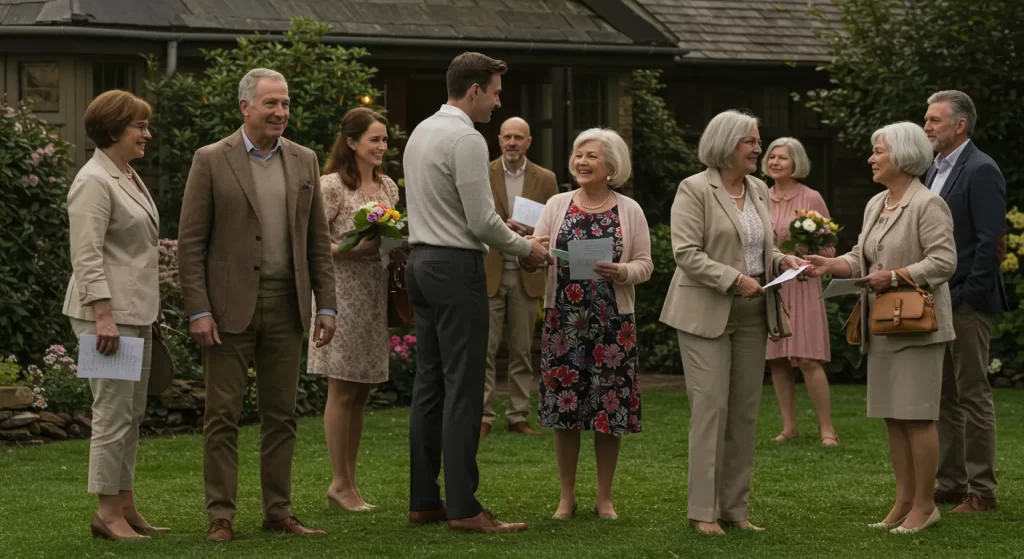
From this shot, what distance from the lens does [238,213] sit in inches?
290

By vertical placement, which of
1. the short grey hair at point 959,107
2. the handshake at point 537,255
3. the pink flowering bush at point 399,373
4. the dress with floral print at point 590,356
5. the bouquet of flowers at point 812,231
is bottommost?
the pink flowering bush at point 399,373

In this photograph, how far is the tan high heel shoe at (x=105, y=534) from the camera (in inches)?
294

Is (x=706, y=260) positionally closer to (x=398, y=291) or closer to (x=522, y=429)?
(x=398, y=291)

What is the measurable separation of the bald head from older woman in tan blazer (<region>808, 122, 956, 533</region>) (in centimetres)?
407

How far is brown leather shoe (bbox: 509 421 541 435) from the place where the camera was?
461 inches

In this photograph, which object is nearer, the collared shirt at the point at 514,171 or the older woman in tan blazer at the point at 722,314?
the older woman in tan blazer at the point at 722,314

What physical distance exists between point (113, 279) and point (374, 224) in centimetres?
147

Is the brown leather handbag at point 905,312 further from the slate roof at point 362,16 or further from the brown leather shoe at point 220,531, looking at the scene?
the slate roof at point 362,16

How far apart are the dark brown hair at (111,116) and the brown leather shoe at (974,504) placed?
4.57 m

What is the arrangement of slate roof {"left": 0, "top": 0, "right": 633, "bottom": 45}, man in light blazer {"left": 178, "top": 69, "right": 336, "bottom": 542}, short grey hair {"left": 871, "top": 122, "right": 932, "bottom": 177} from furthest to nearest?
1. slate roof {"left": 0, "top": 0, "right": 633, "bottom": 45}
2. short grey hair {"left": 871, "top": 122, "right": 932, "bottom": 177}
3. man in light blazer {"left": 178, "top": 69, "right": 336, "bottom": 542}

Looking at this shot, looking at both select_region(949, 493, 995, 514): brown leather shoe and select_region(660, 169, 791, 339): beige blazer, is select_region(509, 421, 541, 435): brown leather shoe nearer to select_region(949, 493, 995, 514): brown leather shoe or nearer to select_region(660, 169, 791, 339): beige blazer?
select_region(949, 493, 995, 514): brown leather shoe

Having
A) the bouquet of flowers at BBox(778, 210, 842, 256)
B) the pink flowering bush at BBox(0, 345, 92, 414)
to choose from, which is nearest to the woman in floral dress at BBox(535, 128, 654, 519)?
the bouquet of flowers at BBox(778, 210, 842, 256)

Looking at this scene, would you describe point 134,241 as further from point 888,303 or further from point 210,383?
point 888,303

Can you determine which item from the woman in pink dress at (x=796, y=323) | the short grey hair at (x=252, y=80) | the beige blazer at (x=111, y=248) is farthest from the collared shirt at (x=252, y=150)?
the woman in pink dress at (x=796, y=323)
